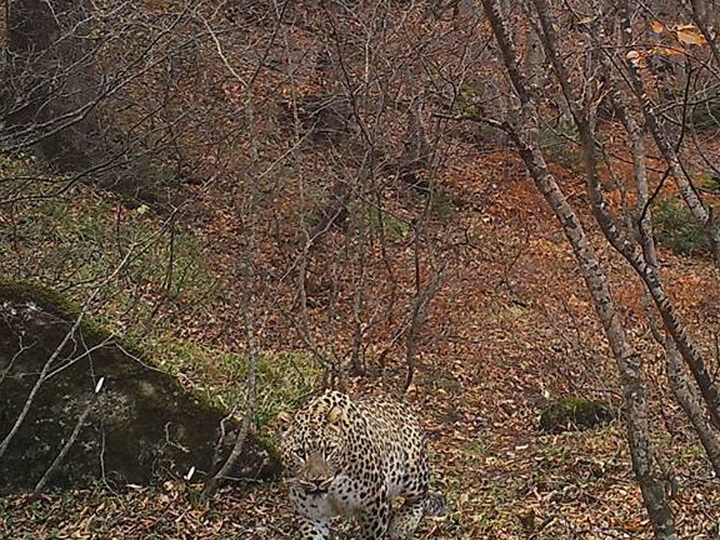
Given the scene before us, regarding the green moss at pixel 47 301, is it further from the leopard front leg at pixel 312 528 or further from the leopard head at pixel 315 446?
the leopard front leg at pixel 312 528

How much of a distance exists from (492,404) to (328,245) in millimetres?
4171

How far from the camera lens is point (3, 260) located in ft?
36.3

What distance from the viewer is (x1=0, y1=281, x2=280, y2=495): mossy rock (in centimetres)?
754

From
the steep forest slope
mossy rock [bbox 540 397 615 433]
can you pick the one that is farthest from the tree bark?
mossy rock [bbox 540 397 615 433]

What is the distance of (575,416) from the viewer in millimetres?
10148

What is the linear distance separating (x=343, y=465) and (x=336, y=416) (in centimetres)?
29

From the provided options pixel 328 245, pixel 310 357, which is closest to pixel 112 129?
pixel 328 245

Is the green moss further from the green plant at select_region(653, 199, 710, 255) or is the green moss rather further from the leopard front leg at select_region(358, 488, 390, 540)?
the green plant at select_region(653, 199, 710, 255)

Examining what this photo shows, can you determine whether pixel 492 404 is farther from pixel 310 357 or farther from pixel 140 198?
pixel 140 198

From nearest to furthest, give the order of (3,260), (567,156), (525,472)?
A: 1. (525,472)
2. (3,260)
3. (567,156)

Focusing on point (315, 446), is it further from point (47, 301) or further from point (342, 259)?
point (342, 259)

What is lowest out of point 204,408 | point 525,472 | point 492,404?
point 492,404

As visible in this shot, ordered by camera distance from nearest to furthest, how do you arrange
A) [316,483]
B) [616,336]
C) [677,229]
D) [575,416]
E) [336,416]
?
[616,336], [316,483], [336,416], [575,416], [677,229]

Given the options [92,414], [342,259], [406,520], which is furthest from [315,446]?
[342,259]
